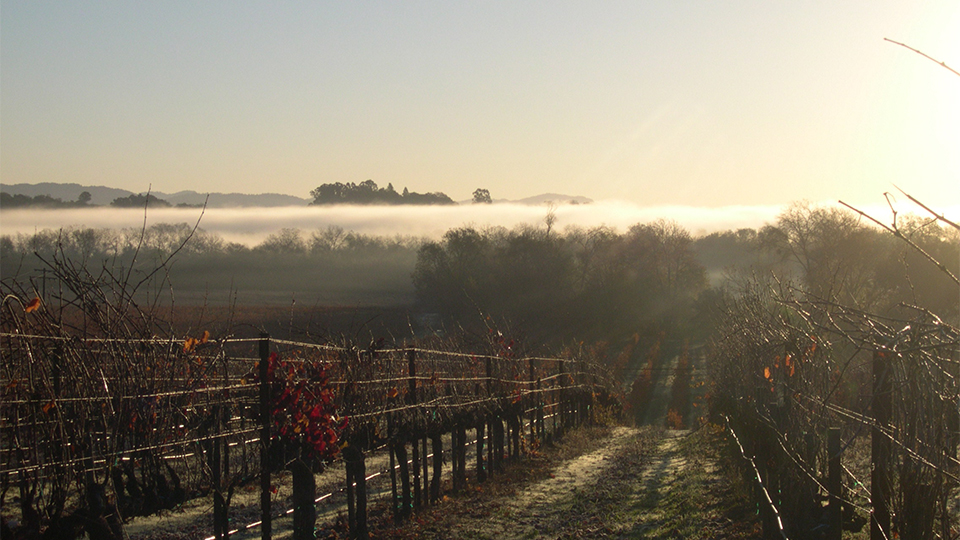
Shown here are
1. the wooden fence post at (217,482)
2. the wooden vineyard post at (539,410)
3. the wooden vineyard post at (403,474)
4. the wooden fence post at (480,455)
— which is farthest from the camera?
the wooden vineyard post at (539,410)

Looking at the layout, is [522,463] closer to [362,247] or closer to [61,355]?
[61,355]

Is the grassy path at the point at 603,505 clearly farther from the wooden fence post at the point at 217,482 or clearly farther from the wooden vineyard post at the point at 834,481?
the wooden fence post at the point at 217,482

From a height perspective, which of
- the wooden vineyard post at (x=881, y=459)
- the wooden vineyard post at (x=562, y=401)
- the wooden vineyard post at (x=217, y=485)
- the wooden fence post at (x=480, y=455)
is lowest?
the wooden vineyard post at (x=562, y=401)

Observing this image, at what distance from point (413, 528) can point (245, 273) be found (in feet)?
188

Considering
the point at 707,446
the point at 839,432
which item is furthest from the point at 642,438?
the point at 839,432

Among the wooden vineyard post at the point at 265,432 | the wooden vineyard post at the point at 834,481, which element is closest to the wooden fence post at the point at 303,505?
the wooden vineyard post at the point at 265,432

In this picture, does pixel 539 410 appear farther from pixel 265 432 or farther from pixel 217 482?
pixel 217 482

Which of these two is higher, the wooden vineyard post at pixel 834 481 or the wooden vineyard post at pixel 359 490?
the wooden vineyard post at pixel 834 481

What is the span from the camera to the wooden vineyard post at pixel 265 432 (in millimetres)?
5965

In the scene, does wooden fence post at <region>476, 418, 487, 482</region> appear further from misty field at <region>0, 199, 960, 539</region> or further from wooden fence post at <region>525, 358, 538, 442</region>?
wooden fence post at <region>525, 358, 538, 442</region>

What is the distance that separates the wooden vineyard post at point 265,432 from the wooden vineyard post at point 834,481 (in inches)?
158

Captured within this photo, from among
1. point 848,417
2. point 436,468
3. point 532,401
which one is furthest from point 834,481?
point 532,401

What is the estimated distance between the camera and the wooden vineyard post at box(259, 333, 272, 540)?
5.96 metres

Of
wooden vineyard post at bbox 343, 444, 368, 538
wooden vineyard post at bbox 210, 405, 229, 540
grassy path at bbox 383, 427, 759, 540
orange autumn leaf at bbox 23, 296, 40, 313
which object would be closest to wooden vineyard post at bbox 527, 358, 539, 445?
grassy path at bbox 383, 427, 759, 540
